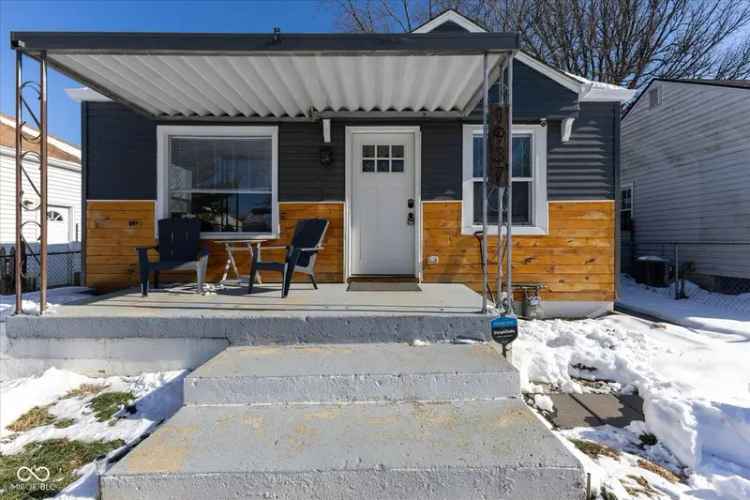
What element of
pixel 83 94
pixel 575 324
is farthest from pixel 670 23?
pixel 83 94

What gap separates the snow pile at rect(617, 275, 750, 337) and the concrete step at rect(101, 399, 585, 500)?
14.7 feet

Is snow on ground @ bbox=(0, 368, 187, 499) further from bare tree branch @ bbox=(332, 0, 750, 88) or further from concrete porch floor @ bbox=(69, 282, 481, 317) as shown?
bare tree branch @ bbox=(332, 0, 750, 88)

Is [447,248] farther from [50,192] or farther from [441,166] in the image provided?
[50,192]

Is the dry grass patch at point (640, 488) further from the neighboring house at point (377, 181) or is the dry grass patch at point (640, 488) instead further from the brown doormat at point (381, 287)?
the neighboring house at point (377, 181)

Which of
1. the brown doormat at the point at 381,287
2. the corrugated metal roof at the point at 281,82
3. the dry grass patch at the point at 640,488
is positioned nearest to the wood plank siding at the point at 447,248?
the brown doormat at the point at 381,287

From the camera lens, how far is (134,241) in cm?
543

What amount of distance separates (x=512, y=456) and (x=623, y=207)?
11456 millimetres

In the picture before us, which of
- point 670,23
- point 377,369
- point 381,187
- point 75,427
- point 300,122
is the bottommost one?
point 75,427

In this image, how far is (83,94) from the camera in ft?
17.2

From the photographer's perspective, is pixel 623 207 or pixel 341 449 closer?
pixel 341 449

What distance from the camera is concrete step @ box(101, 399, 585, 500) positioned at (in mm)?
1793

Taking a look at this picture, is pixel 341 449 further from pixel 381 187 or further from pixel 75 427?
pixel 381 187

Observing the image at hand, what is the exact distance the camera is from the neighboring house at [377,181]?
5371 millimetres
